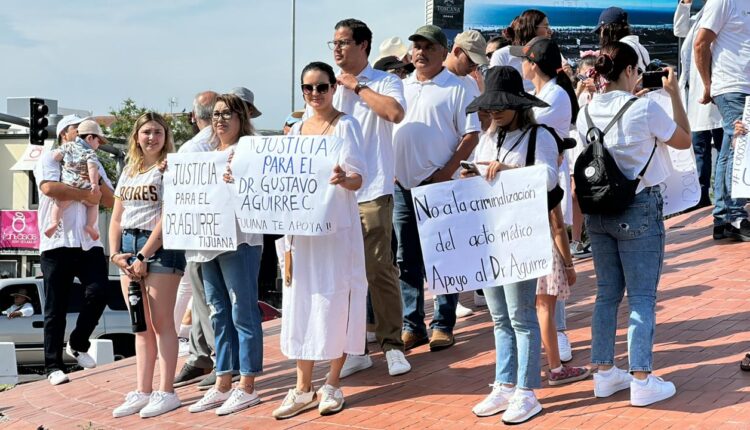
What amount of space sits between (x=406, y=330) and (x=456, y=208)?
2.00 metres

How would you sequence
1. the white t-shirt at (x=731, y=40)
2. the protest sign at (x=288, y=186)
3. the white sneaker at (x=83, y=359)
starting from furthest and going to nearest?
the white sneaker at (x=83, y=359), the white t-shirt at (x=731, y=40), the protest sign at (x=288, y=186)

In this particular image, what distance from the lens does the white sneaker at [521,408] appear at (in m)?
5.86

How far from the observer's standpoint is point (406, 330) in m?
8.00

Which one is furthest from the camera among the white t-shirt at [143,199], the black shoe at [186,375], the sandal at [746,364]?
the black shoe at [186,375]

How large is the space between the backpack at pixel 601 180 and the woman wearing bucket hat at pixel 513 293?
0.17 metres

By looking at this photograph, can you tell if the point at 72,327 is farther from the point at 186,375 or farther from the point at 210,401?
the point at 210,401

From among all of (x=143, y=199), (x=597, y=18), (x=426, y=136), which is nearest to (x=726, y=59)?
(x=426, y=136)

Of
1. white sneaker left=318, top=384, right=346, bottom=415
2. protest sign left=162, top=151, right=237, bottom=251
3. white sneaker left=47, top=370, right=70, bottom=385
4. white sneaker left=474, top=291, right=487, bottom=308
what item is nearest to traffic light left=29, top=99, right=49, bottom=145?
white sneaker left=47, top=370, right=70, bottom=385

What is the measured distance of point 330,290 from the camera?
6586mm

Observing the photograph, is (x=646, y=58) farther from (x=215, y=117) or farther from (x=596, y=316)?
(x=215, y=117)

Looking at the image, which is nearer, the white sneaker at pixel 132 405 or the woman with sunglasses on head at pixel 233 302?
the woman with sunglasses on head at pixel 233 302

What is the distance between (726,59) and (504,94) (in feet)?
13.9

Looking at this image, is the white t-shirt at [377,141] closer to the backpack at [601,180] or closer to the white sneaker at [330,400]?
the white sneaker at [330,400]

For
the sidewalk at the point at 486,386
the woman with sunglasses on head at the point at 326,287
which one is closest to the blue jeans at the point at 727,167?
the sidewalk at the point at 486,386
